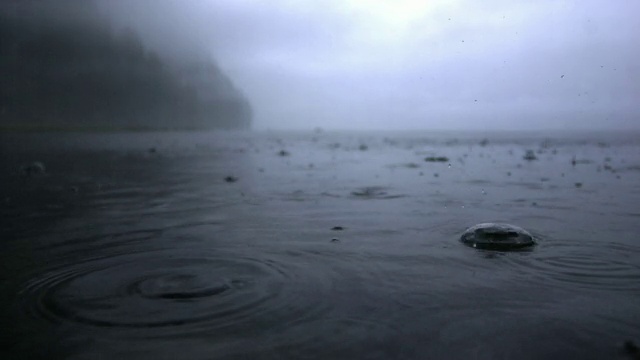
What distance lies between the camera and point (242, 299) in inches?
181

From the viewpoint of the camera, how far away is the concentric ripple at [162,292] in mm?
4152

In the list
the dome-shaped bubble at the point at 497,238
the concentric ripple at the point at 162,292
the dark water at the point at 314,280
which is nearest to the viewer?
the dark water at the point at 314,280

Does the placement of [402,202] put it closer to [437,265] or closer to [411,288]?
[437,265]

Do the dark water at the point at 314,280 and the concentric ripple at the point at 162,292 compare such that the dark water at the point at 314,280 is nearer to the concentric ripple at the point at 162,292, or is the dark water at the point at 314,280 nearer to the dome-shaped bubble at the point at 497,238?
the concentric ripple at the point at 162,292

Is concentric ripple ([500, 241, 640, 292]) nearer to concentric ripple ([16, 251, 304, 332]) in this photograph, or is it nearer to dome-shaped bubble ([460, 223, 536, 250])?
dome-shaped bubble ([460, 223, 536, 250])

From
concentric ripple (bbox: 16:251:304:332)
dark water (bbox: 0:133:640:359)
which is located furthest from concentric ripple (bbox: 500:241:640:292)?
concentric ripple (bbox: 16:251:304:332)

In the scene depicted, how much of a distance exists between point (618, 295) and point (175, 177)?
1512 centimetres

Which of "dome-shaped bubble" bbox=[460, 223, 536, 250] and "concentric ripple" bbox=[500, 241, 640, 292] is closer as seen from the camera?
"concentric ripple" bbox=[500, 241, 640, 292]

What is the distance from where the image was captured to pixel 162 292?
4.79 metres

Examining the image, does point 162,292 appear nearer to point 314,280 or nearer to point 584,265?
point 314,280

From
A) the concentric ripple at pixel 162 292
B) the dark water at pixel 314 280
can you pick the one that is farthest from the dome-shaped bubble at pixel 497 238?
the concentric ripple at pixel 162 292

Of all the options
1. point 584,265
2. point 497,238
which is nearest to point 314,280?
point 497,238

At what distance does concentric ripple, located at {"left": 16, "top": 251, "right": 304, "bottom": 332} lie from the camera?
4152 millimetres

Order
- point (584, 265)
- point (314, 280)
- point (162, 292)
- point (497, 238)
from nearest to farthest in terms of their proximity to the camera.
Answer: point (162, 292)
point (314, 280)
point (584, 265)
point (497, 238)
